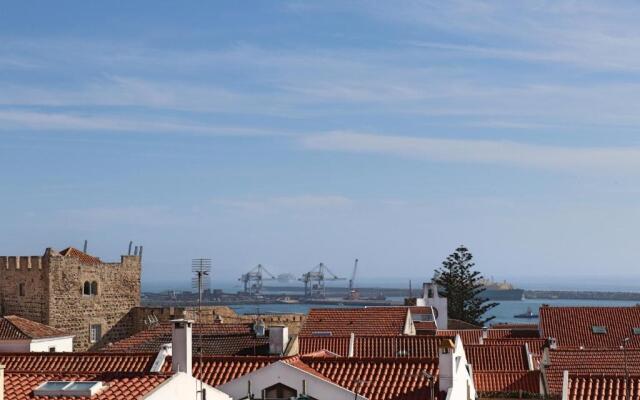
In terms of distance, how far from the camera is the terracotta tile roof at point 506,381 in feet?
124

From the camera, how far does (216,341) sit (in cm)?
4084

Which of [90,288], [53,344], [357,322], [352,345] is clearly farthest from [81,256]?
[352,345]

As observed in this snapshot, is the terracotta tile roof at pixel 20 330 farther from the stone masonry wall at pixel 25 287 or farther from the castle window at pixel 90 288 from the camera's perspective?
the castle window at pixel 90 288

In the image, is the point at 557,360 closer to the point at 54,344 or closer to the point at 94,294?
the point at 54,344

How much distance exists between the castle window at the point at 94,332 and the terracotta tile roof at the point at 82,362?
1242 inches

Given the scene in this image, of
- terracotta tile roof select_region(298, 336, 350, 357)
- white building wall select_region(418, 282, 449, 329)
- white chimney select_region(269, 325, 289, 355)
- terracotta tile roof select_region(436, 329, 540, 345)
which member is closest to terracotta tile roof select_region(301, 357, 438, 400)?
white chimney select_region(269, 325, 289, 355)

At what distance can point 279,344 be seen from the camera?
3672 cm

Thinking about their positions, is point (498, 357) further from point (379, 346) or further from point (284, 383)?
point (284, 383)

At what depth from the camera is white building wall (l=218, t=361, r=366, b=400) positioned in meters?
26.1

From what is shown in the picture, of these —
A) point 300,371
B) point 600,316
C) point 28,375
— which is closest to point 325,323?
point 600,316

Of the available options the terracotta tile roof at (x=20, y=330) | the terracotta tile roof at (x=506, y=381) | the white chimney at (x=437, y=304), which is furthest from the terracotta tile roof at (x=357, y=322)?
the white chimney at (x=437, y=304)

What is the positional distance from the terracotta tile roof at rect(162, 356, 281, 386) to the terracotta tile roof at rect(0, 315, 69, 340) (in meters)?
22.5

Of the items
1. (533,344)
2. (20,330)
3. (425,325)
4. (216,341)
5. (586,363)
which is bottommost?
(586,363)

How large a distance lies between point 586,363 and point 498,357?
501cm
